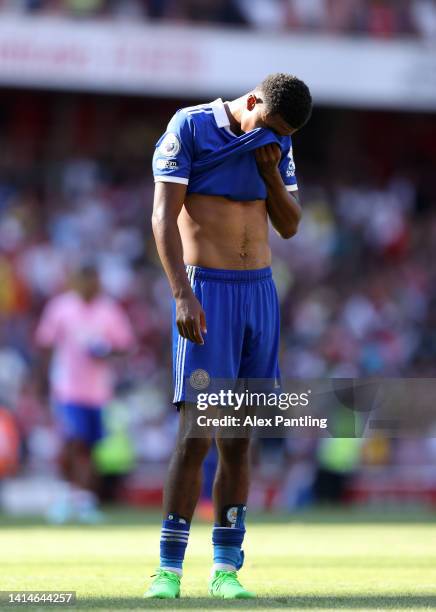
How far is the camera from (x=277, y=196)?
6215mm

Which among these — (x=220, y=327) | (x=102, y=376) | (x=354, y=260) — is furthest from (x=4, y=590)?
(x=354, y=260)

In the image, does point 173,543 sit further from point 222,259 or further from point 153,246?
point 153,246

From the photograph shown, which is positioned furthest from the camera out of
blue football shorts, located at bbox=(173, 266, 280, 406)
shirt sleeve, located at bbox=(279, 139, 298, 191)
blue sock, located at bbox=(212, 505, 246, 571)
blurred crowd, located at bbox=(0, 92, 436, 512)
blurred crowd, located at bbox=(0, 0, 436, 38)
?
blurred crowd, located at bbox=(0, 0, 436, 38)

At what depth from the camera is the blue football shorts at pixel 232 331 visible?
235 inches

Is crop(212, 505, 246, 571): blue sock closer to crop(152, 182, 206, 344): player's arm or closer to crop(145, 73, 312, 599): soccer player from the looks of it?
crop(145, 73, 312, 599): soccer player

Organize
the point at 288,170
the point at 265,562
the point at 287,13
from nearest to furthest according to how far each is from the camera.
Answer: the point at 288,170 < the point at 265,562 < the point at 287,13

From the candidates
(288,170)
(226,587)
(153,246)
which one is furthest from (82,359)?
(153,246)

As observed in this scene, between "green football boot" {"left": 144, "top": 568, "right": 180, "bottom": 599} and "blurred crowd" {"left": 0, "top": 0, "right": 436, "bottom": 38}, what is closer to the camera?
"green football boot" {"left": 144, "top": 568, "right": 180, "bottom": 599}

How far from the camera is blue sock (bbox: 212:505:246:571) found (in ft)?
20.0

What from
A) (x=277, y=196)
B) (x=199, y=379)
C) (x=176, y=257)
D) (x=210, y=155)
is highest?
(x=210, y=155)

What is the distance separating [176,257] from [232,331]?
1.35 ft

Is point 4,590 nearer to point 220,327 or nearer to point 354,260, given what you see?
point 220,327

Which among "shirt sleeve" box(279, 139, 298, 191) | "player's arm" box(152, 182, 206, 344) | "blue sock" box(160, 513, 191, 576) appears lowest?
"blue sock" box(160, 513, 191, 576)

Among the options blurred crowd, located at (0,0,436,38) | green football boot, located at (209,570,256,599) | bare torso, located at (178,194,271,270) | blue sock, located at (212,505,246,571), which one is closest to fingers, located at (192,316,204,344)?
bare torso, located at (178,194,271,270)
